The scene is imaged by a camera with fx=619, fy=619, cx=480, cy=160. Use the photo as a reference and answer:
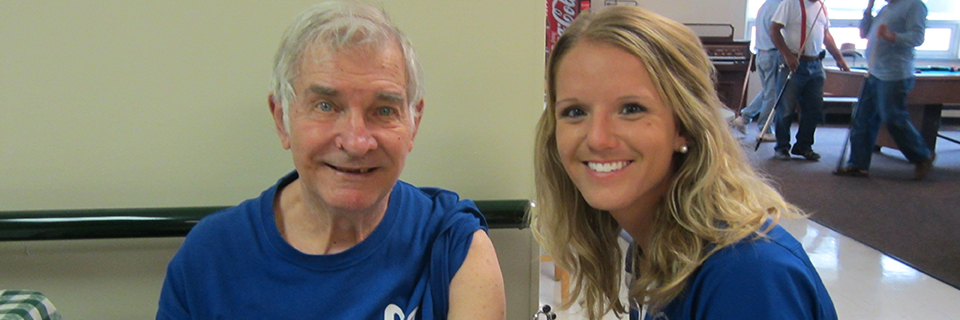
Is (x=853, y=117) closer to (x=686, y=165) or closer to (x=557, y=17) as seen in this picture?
(x=557, y=17)

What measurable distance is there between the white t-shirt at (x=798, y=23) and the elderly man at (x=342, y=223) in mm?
5456

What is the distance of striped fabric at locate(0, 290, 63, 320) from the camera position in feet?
4.04

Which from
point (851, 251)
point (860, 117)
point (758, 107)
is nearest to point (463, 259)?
point (851, 251)

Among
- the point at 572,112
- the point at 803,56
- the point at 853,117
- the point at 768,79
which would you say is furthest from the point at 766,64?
the point at 572,112

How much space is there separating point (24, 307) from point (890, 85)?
5.38 metres

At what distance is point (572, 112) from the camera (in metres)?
1.09

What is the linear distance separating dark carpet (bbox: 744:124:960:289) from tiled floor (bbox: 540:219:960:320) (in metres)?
0.14

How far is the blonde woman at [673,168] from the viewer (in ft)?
3.14

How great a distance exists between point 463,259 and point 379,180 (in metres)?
0.24

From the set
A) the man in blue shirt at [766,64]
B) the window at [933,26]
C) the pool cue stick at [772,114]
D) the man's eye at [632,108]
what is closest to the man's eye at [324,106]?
the man's eye at [632,108]

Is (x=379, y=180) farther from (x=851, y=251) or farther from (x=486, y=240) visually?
(x=851, y=251)

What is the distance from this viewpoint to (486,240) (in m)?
1.31

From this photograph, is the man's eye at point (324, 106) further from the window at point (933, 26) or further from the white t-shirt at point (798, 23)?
the window at point (933, 26)

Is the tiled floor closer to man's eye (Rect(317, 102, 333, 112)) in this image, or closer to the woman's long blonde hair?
the woman's long blonde hair
